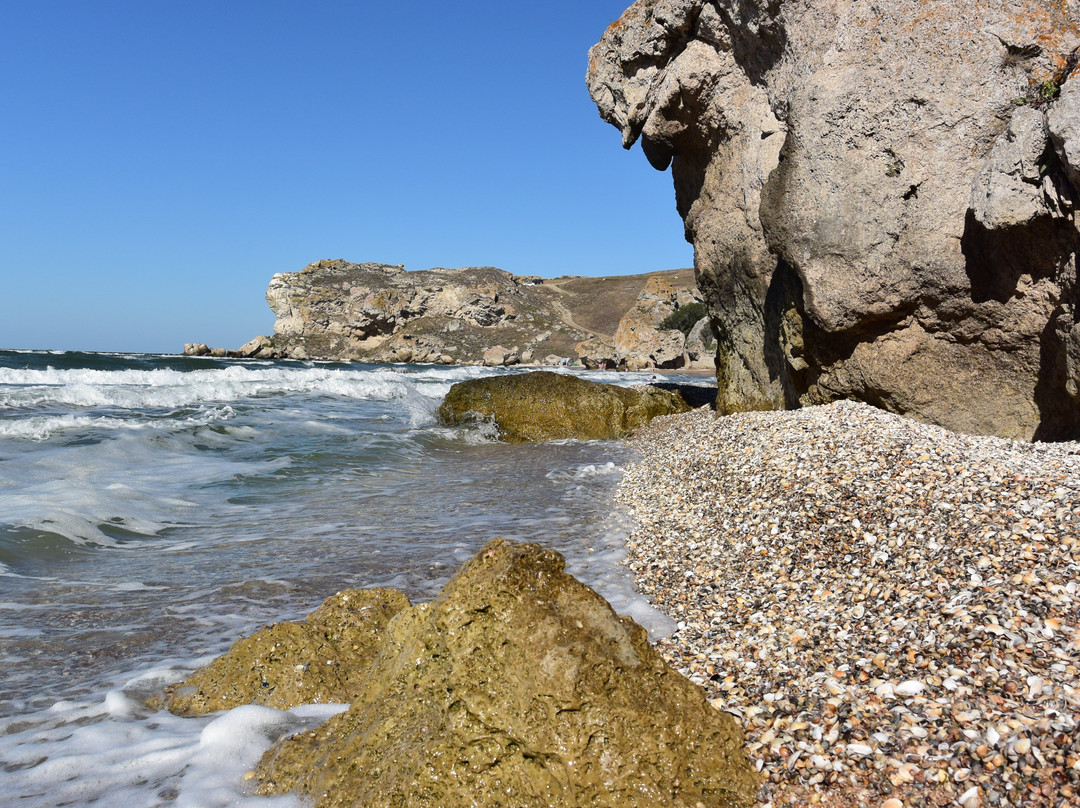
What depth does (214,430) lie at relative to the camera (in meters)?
14.9

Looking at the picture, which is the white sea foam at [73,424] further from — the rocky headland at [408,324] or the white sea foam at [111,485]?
the rocky headland at [408,324]

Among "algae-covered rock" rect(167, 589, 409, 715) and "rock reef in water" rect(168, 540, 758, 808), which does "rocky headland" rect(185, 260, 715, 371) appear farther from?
"rock reef in water" rect(168, 540, 758, 808)

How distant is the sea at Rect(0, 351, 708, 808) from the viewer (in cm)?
326

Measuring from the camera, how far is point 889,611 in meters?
3.67

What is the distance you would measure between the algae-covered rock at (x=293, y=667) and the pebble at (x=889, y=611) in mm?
A: 1690

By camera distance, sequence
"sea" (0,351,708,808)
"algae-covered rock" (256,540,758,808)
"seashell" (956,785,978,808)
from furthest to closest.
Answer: "sea" (0,351,708,808) < "algae-covered rock" (256,540,758,808) < "seashell" (956,785,978,808)

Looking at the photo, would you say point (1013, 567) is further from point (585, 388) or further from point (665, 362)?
point (665, 362)

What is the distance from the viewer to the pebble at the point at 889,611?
2.55m

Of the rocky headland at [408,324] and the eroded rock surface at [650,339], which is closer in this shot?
the eroded rock surface at [650,339]

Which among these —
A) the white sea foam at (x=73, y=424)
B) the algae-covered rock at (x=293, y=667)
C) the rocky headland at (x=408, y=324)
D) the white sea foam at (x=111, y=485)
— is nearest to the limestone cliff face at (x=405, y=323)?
the rocky headland at (x=408, y=324)

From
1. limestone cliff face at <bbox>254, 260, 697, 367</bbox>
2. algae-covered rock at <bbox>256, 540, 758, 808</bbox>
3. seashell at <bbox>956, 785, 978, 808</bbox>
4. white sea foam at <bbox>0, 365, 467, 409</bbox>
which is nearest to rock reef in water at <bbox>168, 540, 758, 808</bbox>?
algae-covered rock at <bbox>256, 540, 758, 808</bbox>

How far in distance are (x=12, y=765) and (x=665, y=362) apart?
42.9m

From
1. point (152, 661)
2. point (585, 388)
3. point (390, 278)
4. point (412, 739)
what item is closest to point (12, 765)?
point (152, 661)

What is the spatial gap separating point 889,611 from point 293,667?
3.10 m
